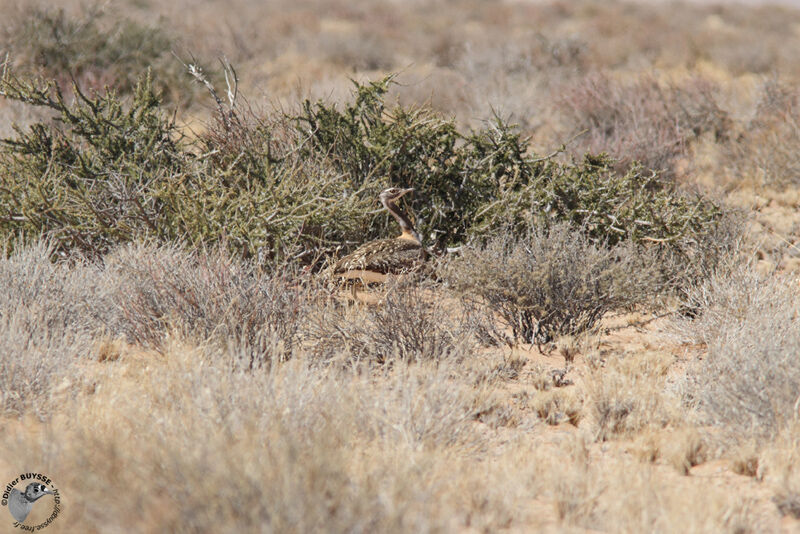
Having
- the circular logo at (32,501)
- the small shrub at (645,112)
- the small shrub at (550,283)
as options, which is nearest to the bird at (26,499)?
the circular logo at (32,501)

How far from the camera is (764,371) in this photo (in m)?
3.82

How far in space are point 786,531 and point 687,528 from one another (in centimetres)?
49

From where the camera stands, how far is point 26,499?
292 centimetres

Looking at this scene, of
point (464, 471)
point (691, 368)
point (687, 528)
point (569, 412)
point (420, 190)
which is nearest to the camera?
point (687, 528)

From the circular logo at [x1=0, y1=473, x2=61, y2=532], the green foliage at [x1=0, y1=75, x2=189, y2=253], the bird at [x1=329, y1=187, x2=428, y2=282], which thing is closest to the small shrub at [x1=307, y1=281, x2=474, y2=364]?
the bird at [x1=329, y1=187, x2=428, y2=282]

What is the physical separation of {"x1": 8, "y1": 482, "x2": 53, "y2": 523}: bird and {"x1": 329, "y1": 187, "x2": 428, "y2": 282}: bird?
2699mm

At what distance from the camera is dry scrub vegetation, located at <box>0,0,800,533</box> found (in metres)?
2.95

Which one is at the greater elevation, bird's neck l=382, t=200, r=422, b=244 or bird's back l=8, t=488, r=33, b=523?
bird's neck l=382, t=200, r=422, b=244

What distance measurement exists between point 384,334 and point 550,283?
136cm

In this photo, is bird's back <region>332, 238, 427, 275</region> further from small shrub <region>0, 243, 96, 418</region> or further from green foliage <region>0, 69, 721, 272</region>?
small shrub <region>0, 243, 96, 418</region>

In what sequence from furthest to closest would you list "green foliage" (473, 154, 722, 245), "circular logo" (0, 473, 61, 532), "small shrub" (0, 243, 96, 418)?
"green foliage" (473, 154, 722, 245), "small shrub" (0, 243, 96, 418), "circular logo" (0, 473, 61, 532)

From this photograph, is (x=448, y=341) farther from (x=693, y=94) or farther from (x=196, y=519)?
(x=693, y=94)

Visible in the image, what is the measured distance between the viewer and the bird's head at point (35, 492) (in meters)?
2.92

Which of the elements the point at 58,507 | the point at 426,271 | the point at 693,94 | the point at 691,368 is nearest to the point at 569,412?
the point at 691,368
